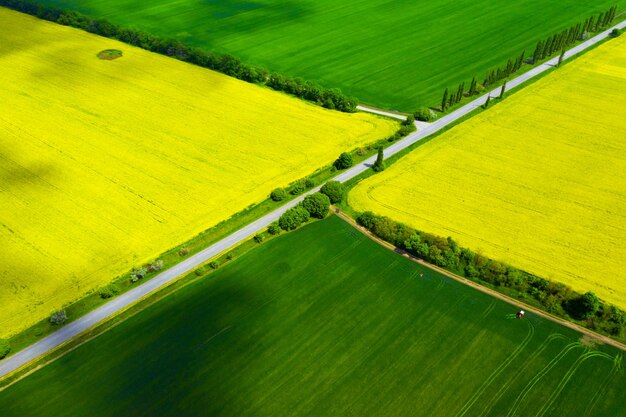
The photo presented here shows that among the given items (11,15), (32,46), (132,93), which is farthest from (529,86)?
(11,15)

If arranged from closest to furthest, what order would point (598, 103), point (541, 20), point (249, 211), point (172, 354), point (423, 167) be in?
1. point (172, 354)
2. point (249, 211)
3. point (423, 167)
4. point (598, 103)
5. point (541, 20)

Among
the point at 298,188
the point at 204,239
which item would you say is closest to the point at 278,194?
the point at 298,188

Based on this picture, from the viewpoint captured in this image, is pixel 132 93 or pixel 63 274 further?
pixel 132 93

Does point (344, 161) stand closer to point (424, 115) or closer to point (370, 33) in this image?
point (424, 115)

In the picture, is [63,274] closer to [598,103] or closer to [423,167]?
[423,167]

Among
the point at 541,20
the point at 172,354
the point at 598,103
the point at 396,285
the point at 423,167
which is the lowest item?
the point at 172,354

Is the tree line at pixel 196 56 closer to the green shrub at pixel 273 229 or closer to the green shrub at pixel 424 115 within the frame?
the green shrub at pixel 424 115

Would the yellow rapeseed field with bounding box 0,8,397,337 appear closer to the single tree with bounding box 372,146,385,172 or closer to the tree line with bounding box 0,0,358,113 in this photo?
the tree line with bounding box 0,0,358,113
